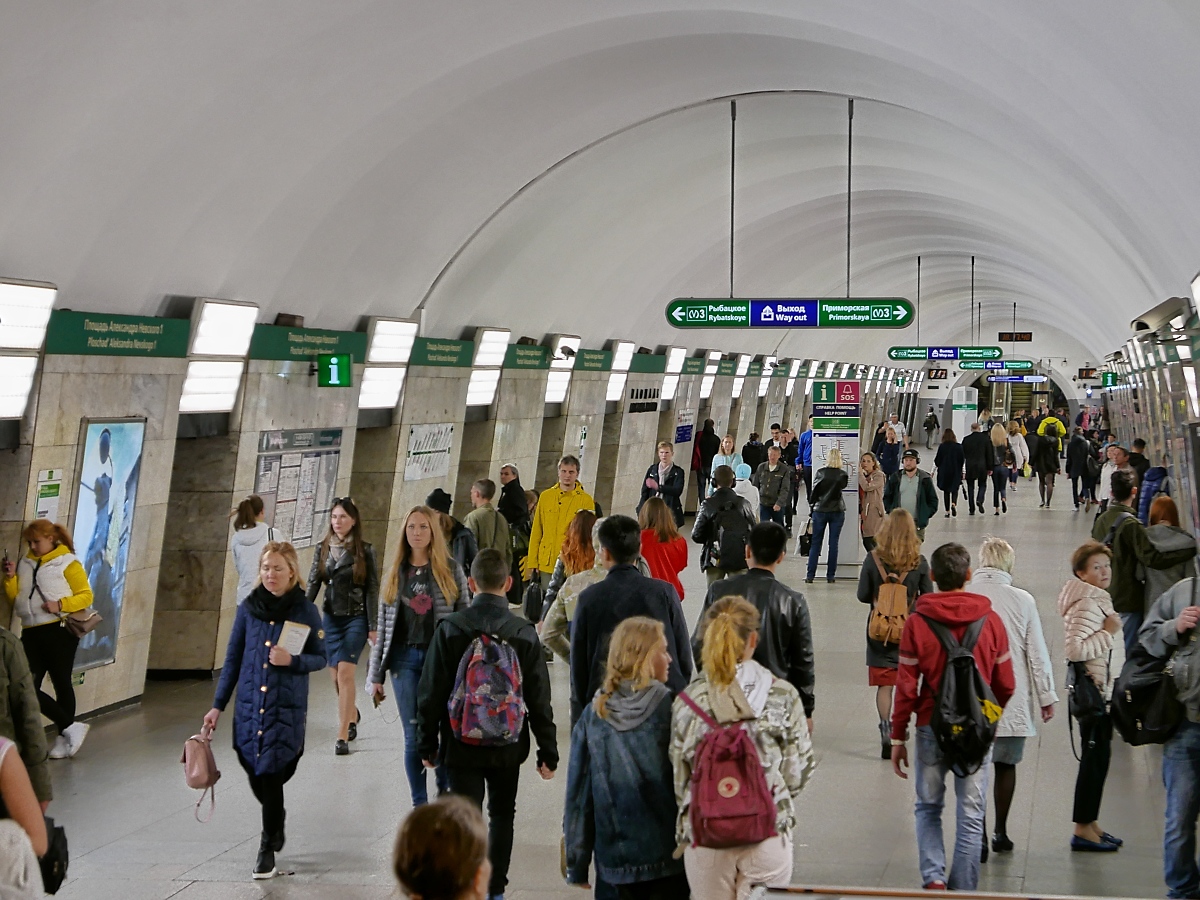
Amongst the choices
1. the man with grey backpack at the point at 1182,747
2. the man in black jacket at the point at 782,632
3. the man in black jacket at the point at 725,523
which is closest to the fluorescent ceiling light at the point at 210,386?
the man in black jacket at the point at 725,523

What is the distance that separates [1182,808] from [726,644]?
236 cm

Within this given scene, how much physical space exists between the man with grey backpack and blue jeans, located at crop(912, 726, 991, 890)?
73cm

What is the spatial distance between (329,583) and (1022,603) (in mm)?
4075

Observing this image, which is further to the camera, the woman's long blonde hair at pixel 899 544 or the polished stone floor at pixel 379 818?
the woman's long blonde hair at pixel 899 544

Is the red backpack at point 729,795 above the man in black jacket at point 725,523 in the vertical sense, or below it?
below

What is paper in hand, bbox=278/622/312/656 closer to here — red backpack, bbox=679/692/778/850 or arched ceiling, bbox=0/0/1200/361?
red backpack, bbox=679/692/778/850

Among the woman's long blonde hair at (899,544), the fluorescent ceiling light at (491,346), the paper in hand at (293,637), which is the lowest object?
the paper in hand at (293,637)

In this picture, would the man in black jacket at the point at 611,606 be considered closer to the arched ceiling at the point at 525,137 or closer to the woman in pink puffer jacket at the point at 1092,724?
the woman in pink puffer jacket at the point at 1092,724

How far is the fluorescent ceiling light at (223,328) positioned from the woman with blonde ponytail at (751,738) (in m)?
6.93

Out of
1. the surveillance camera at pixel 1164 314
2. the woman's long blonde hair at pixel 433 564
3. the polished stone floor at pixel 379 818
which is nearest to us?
the polished stone floor at pixel 379 818

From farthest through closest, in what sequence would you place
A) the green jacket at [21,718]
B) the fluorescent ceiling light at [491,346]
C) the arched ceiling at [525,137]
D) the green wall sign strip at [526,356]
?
the green wall sign strip at [526,356], the fluorescent ceiling light at [491,346], the arched ceiling at [525,137], the green jacket at [21,718]

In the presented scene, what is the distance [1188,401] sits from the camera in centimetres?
1282

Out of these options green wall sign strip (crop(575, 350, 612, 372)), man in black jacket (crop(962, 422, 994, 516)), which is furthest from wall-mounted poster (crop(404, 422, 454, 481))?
man in black jacket (crop(962, 422, 994, 516))

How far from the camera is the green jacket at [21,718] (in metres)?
4.83
